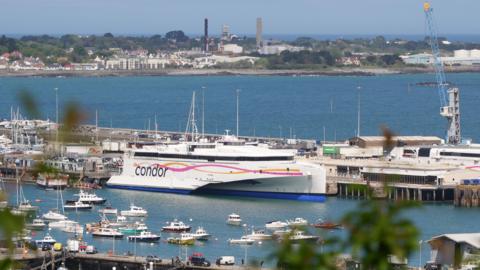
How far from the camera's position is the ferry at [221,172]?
2906 cm

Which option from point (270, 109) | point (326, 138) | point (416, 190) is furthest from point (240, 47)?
point (416, 190)

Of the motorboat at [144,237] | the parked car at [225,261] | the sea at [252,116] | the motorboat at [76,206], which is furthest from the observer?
the motorboat at [76,206]

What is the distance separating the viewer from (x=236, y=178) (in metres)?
29.7

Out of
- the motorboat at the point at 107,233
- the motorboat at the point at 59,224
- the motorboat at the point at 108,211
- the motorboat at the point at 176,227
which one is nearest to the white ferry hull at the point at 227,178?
the motorboat at the point at 108,211

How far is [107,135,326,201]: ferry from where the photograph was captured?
29.1m

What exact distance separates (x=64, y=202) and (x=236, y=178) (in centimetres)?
387

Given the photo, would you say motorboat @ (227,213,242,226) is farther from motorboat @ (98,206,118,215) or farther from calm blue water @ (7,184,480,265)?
motorboat @ (98,206,118,215)

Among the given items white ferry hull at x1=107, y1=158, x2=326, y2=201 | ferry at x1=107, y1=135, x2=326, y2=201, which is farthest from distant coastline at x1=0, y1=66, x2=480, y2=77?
white ferry hull at x1=107, y1=158, x2=326, y2=201

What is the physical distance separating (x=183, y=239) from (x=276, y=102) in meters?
50.4

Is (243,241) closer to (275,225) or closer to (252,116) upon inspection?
(275,225)

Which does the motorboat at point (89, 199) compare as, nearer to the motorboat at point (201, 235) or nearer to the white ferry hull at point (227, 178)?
the white ferry hull at point (227, 178)

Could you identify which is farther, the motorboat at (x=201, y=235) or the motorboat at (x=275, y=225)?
the motorboat at (x=275, y=225)

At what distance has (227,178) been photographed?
2986 cm

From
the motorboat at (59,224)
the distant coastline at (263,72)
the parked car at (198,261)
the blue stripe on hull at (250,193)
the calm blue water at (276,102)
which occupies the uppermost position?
the parked car at (198,261)
